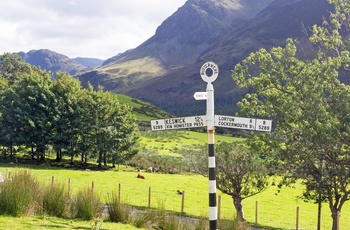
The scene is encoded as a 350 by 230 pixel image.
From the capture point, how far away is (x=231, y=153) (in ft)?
84.6

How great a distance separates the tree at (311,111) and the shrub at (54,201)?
32.4ft

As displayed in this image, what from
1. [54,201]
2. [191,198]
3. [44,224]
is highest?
[54,201]

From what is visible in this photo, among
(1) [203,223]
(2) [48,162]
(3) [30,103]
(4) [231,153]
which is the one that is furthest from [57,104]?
(1) [203,223]

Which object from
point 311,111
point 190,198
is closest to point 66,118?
point 190,198

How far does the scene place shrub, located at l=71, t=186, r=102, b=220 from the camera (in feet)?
46.5

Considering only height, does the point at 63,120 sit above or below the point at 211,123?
above

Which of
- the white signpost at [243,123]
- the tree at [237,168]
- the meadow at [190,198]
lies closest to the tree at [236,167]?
the tree at [237,168]

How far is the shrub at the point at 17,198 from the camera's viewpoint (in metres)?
12.9

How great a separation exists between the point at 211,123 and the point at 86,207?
8404 millimetres

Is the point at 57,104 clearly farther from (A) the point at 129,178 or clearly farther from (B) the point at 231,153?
(B) the point at 231,153

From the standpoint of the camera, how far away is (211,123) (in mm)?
7902

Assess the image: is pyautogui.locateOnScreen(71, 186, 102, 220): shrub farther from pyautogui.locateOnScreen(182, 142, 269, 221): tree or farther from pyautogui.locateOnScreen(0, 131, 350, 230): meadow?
pyautogui.locateOnScreen(182, 142, 269, 221): tree

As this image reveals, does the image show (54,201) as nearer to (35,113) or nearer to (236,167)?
(236,167)

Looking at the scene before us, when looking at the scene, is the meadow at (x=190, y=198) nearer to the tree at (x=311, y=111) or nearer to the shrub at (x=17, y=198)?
the tree at (x=311, y=111)
